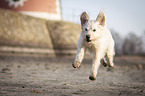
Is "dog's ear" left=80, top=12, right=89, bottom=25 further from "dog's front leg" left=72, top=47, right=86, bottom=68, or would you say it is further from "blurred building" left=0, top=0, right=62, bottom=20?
"blurred building" left=0, top=0, right=62, bottom=20

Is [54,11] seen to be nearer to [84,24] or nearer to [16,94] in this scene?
[84,24]

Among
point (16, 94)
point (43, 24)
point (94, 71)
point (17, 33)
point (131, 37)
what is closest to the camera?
point (16, 94)

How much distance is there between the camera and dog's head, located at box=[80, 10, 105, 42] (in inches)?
212

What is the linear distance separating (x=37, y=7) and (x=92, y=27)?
73.3 feet

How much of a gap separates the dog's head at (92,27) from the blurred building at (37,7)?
21688 millimetres

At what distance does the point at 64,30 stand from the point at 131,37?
247ft

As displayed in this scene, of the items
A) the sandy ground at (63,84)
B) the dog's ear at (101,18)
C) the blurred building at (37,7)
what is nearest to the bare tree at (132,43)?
the blurred building at (37,7)

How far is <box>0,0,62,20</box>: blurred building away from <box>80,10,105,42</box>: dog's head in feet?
71.2

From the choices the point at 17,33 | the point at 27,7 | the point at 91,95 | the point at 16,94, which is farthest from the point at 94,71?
the point at 27,7

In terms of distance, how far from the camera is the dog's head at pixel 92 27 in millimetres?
5373

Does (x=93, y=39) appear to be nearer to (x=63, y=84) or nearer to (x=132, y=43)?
(x=63, y=84)

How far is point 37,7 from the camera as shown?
26.7m

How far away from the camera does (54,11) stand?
92.5ft

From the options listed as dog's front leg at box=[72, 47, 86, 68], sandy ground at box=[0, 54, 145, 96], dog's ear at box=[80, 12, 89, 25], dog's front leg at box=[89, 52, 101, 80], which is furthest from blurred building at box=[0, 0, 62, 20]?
dog's front leg at box=[89, 52, 101, 80]
